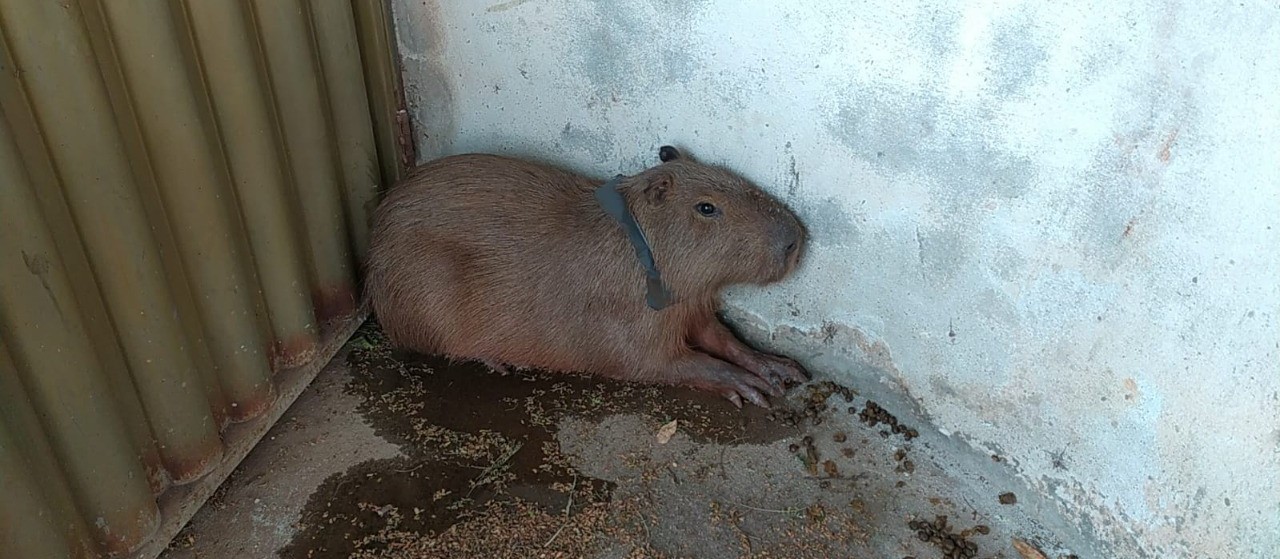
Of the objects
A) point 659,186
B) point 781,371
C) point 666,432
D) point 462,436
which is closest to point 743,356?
point 781,371

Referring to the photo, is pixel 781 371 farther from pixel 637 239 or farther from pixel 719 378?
pixel 637 239

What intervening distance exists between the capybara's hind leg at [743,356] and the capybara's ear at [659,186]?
548 millimetres

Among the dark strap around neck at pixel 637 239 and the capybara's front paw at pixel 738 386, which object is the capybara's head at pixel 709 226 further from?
the capybara's front paw at pixel 738 386

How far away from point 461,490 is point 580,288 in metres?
0.72

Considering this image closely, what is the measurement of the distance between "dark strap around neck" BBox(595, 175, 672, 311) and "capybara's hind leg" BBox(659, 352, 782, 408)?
0.26 metres

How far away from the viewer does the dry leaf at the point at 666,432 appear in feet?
10.1

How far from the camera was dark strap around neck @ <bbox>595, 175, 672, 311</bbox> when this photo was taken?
119 inches

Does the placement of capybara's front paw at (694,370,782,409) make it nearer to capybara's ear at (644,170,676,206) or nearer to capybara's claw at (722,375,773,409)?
capybara's claw at (722,375,773,409)

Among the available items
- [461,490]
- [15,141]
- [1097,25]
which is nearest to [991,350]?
[1097,25]

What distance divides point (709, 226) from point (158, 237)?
59.5 inches

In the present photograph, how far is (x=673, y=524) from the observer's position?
2758 mm

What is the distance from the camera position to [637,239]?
9.95 ft

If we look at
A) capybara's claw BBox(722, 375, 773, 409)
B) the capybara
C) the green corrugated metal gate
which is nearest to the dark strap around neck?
the capybara

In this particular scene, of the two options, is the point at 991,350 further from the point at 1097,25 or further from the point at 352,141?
the point at 352,141
